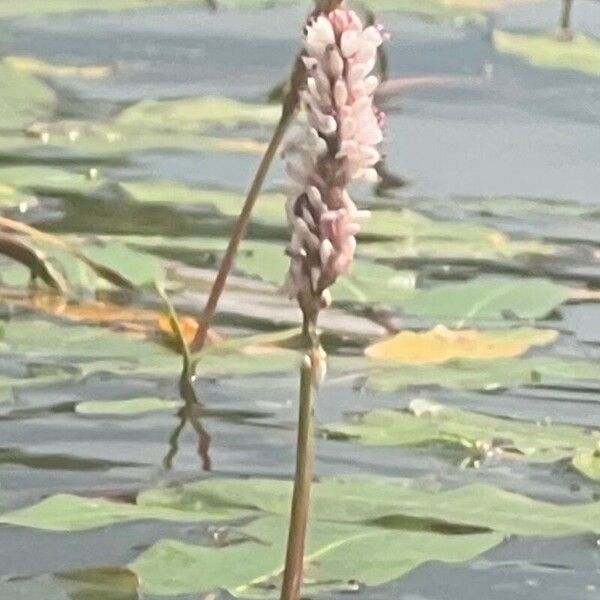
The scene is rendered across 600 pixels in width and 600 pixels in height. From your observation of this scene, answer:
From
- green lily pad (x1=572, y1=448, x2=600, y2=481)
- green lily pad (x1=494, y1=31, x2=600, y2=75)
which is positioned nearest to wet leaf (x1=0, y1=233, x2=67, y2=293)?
green lily pad (x1=572, y1=448, x2=600, y2=481)

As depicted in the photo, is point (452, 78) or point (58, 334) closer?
point (58, 334)

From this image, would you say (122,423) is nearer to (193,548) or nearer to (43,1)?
(193,548)

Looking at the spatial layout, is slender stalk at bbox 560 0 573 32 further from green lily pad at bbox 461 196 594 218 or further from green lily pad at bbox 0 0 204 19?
green lily pad at bbox 461 196 594 218

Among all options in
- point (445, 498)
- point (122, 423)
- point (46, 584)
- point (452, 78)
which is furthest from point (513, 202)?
point (46, 584)

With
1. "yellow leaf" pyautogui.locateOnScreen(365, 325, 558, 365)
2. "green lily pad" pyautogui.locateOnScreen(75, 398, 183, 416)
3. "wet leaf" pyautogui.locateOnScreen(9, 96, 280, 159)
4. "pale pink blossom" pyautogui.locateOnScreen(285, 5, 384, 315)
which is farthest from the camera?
"wet leaf" pyautogui.locateOnScreen(9, 96, 280, 159)

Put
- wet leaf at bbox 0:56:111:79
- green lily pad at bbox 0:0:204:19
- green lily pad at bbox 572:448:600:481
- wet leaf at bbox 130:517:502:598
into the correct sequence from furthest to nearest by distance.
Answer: green lily pad at bbox 0:0:204:19 < wet leaf at bbox 0:56:111:79 < green lily pad at bbox 572:448:600:481 < wet leaf at bbox 130:517:502:598
